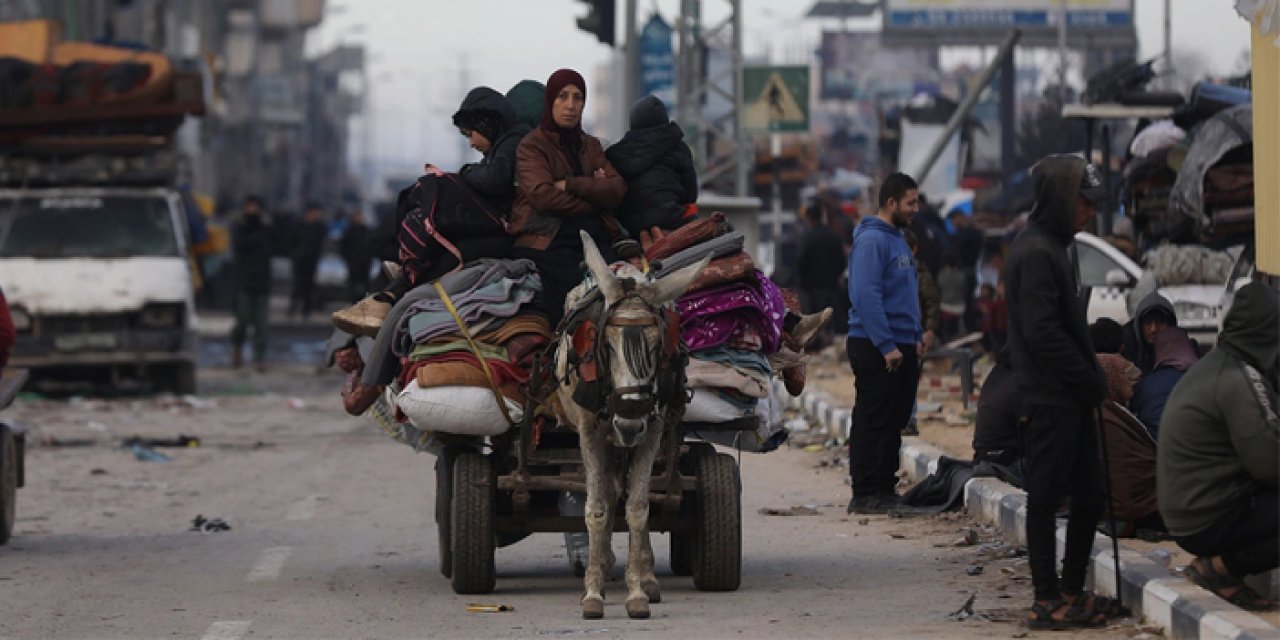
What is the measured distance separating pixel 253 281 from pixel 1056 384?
2158 cm

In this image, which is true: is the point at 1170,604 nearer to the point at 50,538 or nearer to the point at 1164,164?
the point at 50,538

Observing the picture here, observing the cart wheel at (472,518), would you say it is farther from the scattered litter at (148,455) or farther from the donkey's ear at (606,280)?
the scattered litter at (148,455)

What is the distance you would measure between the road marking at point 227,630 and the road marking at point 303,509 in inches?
186

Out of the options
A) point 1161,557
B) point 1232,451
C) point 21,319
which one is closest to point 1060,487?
point 1232,451

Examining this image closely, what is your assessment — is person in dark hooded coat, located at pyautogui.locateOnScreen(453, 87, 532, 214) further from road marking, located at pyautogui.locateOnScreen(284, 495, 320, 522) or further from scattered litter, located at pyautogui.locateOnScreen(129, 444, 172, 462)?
scattered litter, located at pyautogui.locateOnScreen(129, 444, 172, 462)

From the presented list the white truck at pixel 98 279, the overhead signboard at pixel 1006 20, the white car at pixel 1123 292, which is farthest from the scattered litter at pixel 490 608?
the overhead signboard at pixel 1006 20

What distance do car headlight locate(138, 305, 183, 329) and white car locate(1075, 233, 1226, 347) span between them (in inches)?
366

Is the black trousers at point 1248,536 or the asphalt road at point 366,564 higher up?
→ the black trousers at point 1248,536

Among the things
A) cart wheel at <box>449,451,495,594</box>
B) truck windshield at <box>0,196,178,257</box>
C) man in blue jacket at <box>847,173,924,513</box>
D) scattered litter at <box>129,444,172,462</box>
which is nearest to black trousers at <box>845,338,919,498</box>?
man in blue jacket at <box>847,173,924,513</box>

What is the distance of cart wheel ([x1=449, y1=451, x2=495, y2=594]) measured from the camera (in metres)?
9.95

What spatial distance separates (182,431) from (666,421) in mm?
12687

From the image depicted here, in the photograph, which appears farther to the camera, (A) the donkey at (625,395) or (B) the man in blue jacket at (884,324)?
(B) the man in blue jacket at (884,324)

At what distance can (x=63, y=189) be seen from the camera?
80.2 ft

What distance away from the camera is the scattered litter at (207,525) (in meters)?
13.7
